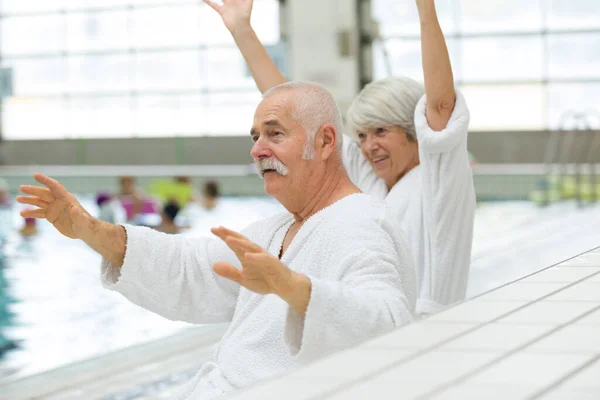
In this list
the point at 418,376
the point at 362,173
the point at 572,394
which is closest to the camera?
the point at 572,394

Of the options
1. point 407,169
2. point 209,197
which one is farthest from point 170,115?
point 407,169

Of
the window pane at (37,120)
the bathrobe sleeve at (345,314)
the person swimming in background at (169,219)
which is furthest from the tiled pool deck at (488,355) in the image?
the window pane at (37,120)

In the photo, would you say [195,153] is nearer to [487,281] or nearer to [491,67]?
[491,67]

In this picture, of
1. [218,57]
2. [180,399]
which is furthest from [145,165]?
[180,399]

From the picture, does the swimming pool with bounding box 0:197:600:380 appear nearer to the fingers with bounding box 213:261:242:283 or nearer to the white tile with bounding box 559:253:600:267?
the white tile with bounding box 559:253:600:267

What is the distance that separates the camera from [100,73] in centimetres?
2416

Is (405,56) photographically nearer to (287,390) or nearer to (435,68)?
(435,68)

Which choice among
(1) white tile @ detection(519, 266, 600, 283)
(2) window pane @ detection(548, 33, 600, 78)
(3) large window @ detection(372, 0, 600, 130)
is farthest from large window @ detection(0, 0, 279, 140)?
(1) white tile @ detection(519, 266, 600, 283)

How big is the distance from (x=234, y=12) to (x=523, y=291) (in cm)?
180

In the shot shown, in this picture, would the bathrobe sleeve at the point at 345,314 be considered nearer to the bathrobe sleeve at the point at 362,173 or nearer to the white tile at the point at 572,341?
the white tile at the point at 572,341

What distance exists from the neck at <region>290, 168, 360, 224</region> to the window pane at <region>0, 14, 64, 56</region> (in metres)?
23.2

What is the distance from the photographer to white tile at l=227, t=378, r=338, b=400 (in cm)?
128

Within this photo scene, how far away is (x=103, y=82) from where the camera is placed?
79.2 ft

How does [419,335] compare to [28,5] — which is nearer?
[419,335]
